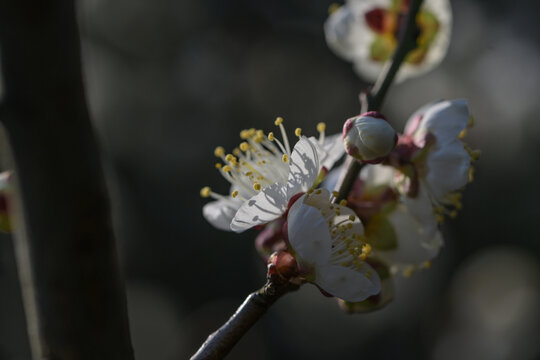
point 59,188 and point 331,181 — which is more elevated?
point 59,188

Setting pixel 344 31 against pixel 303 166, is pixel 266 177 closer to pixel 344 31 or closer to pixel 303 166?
pixel 303 166

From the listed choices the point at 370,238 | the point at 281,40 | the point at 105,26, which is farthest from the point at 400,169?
the point at 105,26

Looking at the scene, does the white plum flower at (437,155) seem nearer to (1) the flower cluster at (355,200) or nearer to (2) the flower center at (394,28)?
(1) the flower cluster at (355,200)

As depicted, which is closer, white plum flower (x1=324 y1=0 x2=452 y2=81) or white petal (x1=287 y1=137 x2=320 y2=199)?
white petal (x1=287 y1=137 x2=320 y2=199)

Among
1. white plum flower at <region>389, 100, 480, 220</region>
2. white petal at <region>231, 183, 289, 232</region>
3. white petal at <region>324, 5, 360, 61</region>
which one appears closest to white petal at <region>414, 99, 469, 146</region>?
white plum flower at <region>389, 100, 480, 220</region>

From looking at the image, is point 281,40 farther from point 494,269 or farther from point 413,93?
point 494,269

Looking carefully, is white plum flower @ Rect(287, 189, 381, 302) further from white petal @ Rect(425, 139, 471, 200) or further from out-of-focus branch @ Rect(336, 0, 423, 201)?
white petal @ Rect(425, 139, 471, 200)

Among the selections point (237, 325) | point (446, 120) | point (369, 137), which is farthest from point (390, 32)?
point (237, 325)

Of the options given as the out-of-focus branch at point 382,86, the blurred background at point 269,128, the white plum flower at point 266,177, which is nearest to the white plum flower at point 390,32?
the out-of-focus branch at point 382,86
